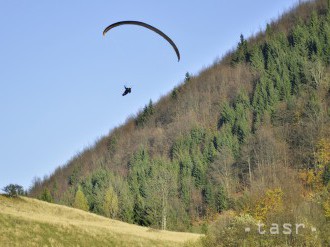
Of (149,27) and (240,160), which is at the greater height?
(240,160)

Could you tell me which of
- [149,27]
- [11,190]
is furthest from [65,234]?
[149,27]

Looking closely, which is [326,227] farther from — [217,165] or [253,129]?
[253,129]

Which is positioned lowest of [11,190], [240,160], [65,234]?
[65,234]

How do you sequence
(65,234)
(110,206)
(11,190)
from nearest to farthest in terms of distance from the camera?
(65,234) → (11,190) → (110,206)

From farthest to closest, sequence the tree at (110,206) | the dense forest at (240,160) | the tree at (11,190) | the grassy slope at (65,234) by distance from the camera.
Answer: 1. the tree at (110,206)
2. the dense forest at (240,160)
3. the tree at (11,190)
4. the grassy slope at (65,234)

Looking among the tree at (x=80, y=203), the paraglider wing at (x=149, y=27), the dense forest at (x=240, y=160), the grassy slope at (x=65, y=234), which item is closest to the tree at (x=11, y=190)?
the grassy slope at (x=65, y=234)

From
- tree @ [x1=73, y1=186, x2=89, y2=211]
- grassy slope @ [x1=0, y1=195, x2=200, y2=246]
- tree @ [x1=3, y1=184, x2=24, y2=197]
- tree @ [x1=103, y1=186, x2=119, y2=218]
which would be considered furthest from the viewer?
tree @ [x1=103, y1=186, x2=119, y2=218]

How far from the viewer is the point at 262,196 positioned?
300 ft

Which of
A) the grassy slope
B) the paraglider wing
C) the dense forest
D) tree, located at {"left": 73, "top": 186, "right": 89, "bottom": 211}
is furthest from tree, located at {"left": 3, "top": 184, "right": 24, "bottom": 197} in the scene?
the paraglider wing

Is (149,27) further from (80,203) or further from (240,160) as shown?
(240,160)

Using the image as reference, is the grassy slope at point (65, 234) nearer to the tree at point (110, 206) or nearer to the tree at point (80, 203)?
the tree at point (80, 203)

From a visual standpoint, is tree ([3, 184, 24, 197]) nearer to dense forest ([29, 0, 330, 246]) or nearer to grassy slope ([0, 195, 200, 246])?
grassy slope ([0, 195, 200, 246])

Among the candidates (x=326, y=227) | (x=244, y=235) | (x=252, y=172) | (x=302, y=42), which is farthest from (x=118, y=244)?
(x=302, y=42)

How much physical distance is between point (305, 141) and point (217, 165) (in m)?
22.8
